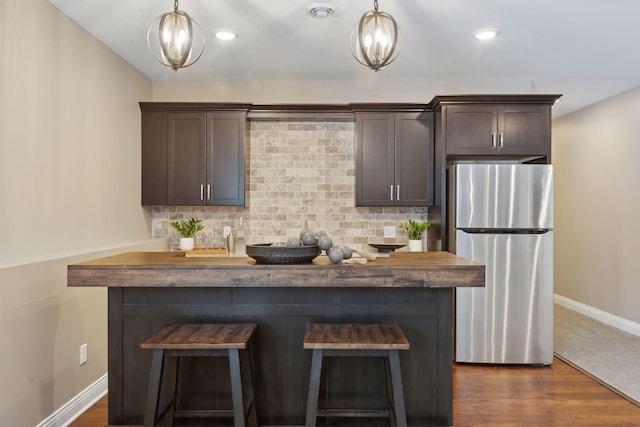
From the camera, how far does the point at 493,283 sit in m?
3.80

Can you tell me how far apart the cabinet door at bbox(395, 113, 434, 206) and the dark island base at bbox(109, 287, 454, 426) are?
6.48 feet

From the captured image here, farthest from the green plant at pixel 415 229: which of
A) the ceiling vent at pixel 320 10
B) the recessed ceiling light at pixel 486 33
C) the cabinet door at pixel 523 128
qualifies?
the ceiling vent at pixel 320 10

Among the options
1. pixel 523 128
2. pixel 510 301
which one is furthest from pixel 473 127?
pixel 510 301

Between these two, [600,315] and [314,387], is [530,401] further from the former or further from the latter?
[600,315]

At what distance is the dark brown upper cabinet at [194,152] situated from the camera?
4273 millimetres

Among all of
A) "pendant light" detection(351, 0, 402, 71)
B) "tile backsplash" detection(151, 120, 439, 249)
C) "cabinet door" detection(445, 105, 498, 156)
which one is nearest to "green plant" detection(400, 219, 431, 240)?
"tile backsplash" detection(151, 120, 439, 249)

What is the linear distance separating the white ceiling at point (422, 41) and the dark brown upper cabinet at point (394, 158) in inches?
16.2

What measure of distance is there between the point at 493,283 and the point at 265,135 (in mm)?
2562

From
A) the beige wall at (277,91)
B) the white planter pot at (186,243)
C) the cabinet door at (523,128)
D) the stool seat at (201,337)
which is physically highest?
the beige wall at (277,91)

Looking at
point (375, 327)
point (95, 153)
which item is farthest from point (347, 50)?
point (375, 327)

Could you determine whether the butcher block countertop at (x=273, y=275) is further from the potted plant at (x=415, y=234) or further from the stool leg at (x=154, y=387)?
the potted plant at (x=415, y=234)

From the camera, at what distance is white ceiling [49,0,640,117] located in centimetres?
289

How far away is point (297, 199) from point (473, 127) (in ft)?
5.91

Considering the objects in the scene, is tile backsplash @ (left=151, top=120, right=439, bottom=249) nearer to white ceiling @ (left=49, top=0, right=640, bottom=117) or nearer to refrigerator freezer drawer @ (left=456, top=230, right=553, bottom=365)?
white ceiling @ (left=49, top=0, right=640, bottom=117)
